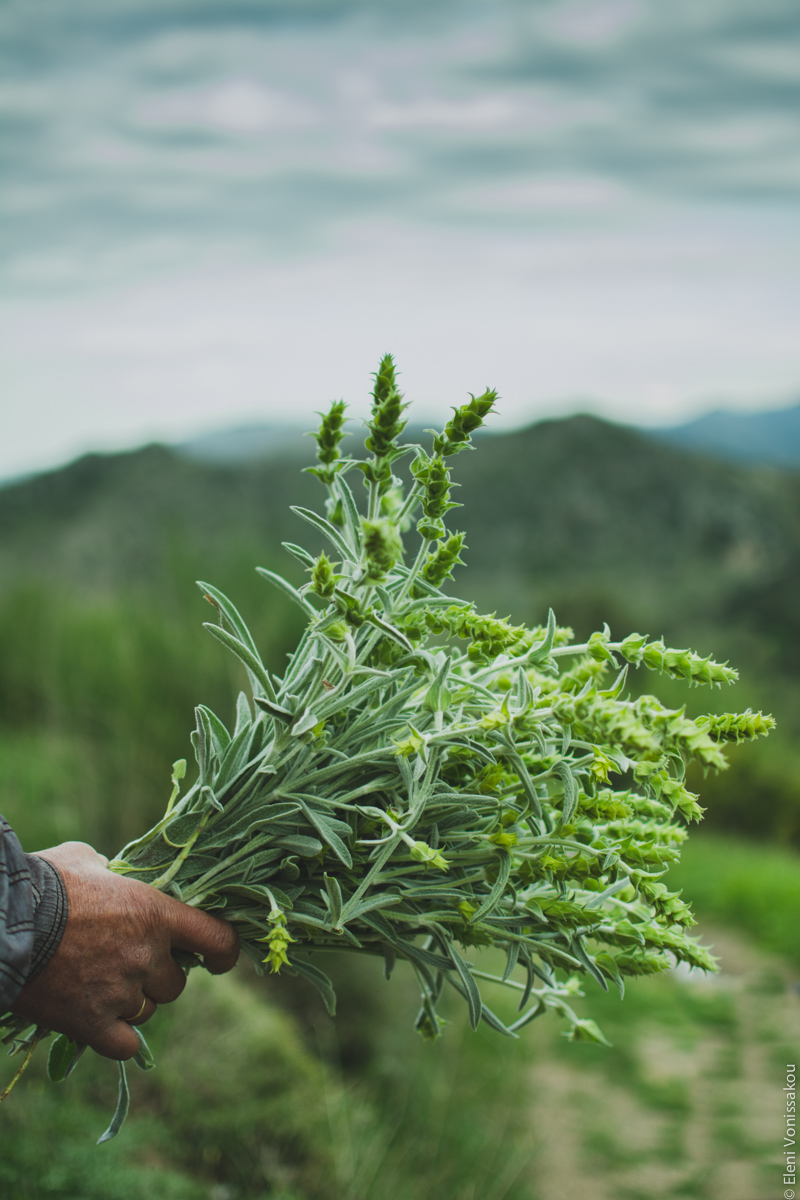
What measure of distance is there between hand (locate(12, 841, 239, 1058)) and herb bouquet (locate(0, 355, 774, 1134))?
0.05m

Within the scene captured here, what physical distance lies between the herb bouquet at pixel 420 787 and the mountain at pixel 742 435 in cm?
2855

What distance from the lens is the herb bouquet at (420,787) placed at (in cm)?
113

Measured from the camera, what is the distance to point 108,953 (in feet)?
4.09

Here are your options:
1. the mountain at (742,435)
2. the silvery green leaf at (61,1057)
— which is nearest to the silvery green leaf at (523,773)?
the silvery green leaf at (61,1057)

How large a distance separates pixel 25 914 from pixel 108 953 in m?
0.13

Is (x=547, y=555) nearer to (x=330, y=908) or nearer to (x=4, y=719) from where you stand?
(x=4, y=719)

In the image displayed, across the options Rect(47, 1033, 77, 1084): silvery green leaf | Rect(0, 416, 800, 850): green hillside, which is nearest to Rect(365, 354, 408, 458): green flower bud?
Rect(47, 1033, 77, 1084): silvery green leaf

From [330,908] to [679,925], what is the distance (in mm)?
500

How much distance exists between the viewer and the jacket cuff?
1226 mm

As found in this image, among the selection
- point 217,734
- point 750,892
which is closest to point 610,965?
point 217,734

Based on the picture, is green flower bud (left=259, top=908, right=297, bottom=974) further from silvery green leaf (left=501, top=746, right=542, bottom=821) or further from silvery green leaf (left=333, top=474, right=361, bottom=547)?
silvery green leaf (left=333, top=474, right=361, bottom=547)

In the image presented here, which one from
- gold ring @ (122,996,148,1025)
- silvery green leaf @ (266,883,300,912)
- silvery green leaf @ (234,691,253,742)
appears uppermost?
silvery green leaf @ (234,691,253,742)

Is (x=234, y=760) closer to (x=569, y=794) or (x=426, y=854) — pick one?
(x=426, y=854)

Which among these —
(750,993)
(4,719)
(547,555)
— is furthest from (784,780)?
(547,555)
